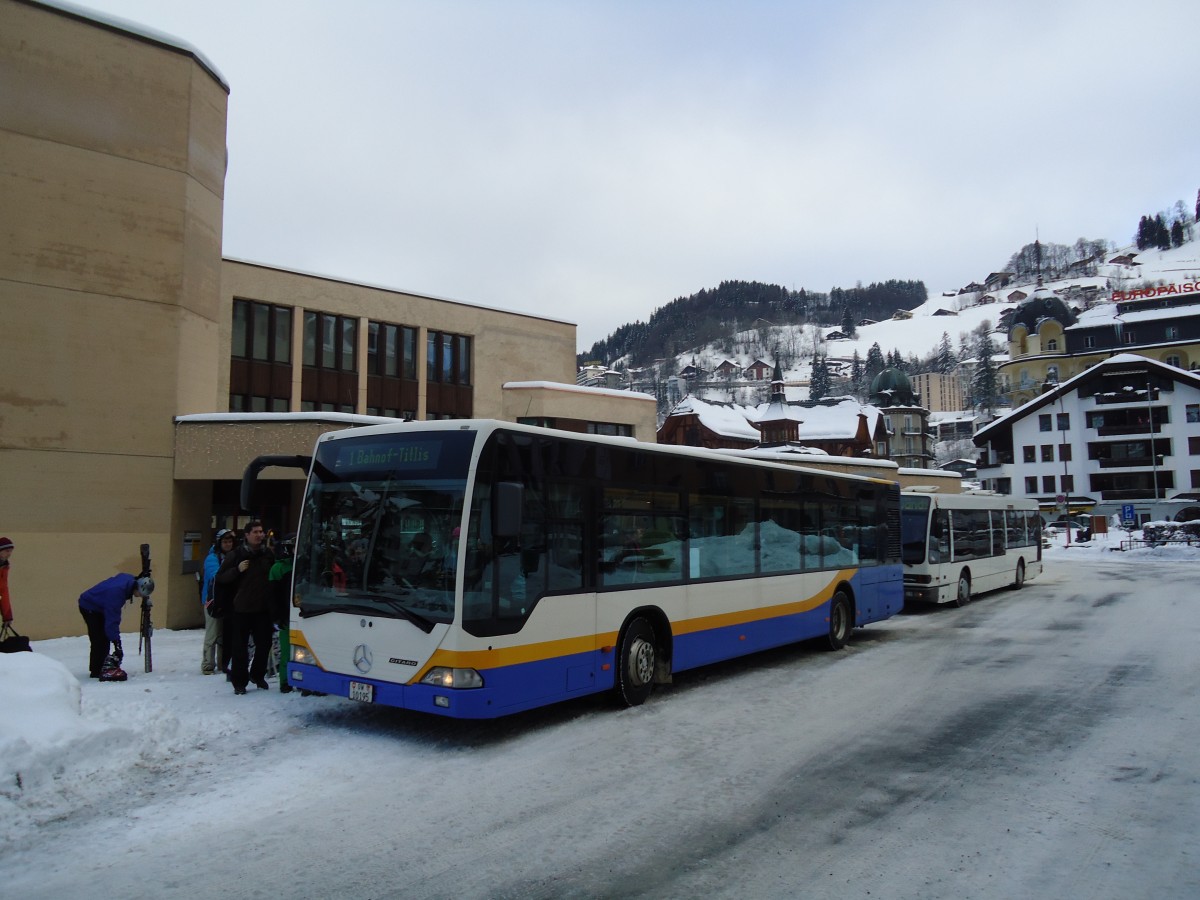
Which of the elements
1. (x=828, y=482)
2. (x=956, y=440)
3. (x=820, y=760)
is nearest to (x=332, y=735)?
(x=820, y=760)

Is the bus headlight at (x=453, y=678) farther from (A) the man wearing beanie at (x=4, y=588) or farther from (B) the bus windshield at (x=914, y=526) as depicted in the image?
(B) the bus windshield at (x=914, y=526)

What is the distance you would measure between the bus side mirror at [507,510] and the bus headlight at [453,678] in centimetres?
126

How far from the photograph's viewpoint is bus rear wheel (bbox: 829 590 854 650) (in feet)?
45.5

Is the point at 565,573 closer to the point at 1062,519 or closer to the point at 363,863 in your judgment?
the point at 363,863

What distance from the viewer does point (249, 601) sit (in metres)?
9.45

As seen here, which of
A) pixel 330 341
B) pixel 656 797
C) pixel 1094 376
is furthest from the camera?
pixel 1094 376

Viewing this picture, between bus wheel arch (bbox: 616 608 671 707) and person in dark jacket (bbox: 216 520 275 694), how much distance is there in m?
4.16

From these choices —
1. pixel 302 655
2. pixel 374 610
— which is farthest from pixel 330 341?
pixel 374 610

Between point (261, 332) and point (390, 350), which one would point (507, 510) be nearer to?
point (261, 332)

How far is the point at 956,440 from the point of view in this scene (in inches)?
6590

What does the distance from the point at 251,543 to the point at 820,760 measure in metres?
6.72

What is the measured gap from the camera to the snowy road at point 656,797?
4.98 m

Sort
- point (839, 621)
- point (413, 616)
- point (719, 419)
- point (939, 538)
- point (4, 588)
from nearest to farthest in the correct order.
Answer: point (413, 616)
point (4, 588)
point (839, 621)
point (939, 538)
point (719, 419)

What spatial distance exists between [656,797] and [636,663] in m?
3.05
